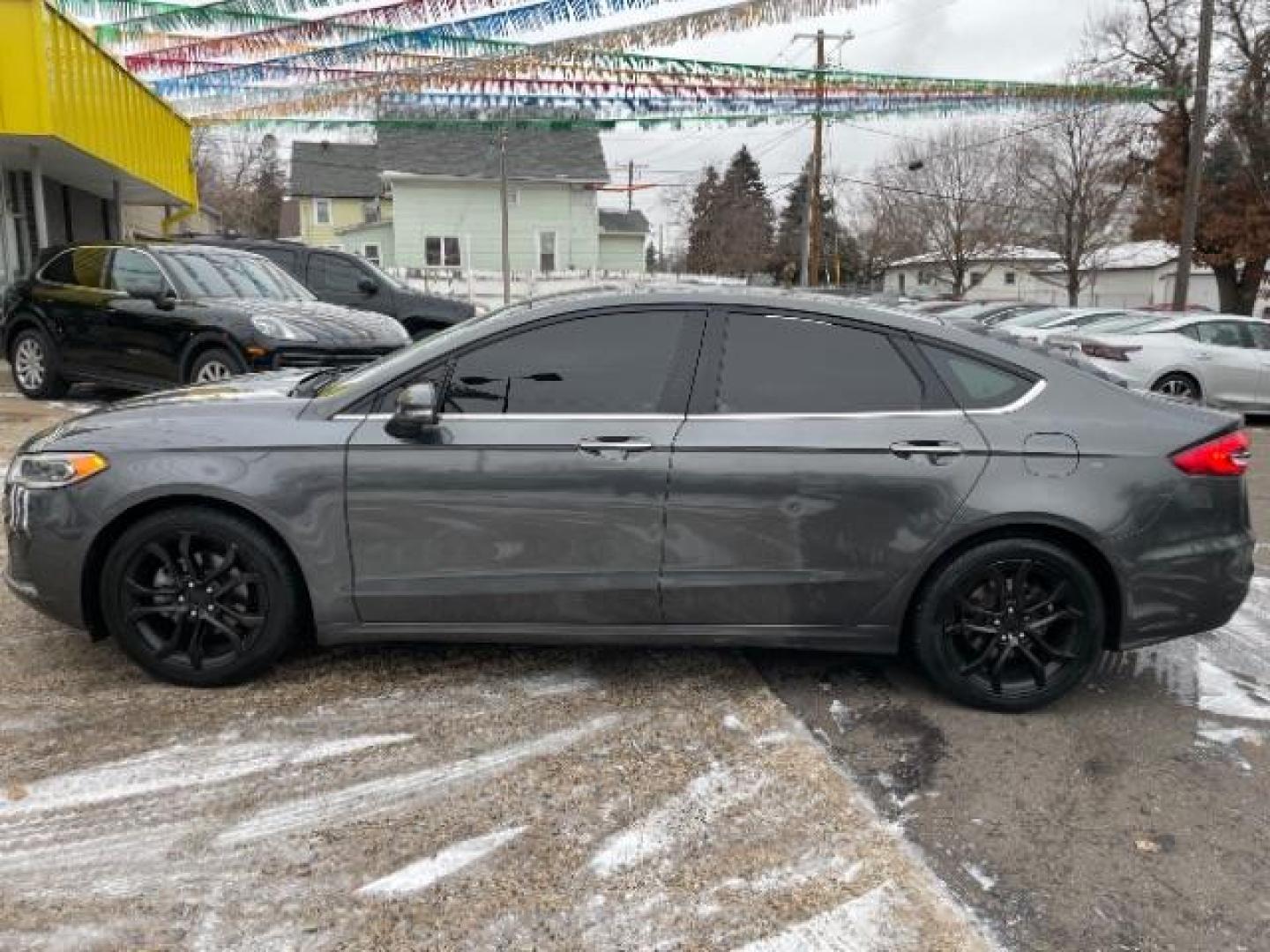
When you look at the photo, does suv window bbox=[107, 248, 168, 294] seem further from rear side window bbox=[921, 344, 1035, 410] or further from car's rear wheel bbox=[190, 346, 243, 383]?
rear side window bbox=[921, 344, 1035, 410]

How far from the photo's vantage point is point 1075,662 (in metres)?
3.55

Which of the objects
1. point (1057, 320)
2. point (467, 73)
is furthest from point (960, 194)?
point (467, 73)

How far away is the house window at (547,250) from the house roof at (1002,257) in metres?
23.0

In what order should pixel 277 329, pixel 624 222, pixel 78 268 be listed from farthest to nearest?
pixel 624 222
pixel 78 268
pixel 277 329

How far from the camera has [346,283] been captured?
41.5ft

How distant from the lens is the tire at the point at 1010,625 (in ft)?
11.4

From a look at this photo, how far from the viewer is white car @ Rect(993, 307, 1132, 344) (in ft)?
45.4

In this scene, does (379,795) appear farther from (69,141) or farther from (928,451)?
(69,141)

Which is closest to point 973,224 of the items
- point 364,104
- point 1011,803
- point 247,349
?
point 364,104

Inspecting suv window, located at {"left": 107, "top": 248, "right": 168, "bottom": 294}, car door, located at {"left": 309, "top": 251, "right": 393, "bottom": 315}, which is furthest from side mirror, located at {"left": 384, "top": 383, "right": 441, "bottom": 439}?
car door, located at {"left": 309, "top": 251, "right": 393, "bottom": 315}

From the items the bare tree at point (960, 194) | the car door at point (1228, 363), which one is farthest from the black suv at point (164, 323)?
the bare tree at point (960, 194)

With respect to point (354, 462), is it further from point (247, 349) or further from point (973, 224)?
point (973, 224)

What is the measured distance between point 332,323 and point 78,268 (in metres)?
2.87

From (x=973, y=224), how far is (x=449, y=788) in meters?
48.3
